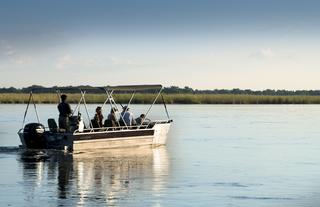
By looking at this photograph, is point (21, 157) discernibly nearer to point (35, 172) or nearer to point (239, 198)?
point (35, 172)

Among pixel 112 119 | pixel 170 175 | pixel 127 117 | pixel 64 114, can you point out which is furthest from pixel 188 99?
pixel 170 175

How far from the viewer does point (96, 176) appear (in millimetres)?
23031

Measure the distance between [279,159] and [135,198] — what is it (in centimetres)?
1255

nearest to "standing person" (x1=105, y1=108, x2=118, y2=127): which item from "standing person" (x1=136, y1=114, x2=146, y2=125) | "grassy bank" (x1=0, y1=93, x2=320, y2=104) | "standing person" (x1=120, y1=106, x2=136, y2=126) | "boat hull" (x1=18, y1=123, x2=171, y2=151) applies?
"boat hull" (x1=18, y1=123, x2=171, y2=151)

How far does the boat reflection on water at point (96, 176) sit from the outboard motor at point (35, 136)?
33 centimetres

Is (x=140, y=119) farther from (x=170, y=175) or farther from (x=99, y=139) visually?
(x=170, y=175)

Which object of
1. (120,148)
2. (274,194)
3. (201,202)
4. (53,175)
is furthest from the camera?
(120,148)

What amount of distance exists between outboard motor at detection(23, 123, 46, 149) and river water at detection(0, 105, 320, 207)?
395 mm

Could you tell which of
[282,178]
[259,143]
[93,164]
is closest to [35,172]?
[93,164]

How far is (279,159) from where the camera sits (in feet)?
98.6

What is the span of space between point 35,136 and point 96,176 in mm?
8312

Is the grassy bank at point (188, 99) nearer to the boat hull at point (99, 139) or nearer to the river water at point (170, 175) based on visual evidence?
the river water at point (170, 175)

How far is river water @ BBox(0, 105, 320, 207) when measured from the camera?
18531 mm

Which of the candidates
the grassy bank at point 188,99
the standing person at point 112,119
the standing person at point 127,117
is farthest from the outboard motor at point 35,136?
the grassy bank at point 188,99
